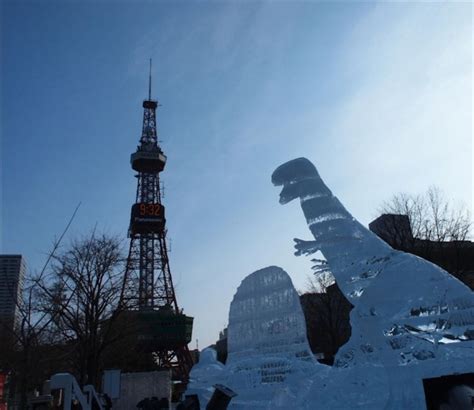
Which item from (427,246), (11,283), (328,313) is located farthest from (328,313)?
(11,283)

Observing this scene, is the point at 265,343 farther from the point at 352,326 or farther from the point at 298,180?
the point at 298,180

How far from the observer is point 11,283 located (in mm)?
16375

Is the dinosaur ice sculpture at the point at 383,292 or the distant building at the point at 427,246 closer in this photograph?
the dinosaur ice sculpture at the point at 383,292

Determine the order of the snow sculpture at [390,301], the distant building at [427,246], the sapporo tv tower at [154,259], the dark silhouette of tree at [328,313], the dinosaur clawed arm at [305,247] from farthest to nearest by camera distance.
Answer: the sapporo tv tower at [154,259], the dark silhouette of tree at [328,313], the distant building at [427,246], the dinosaur clawed arm at [305,247], the snow sculpture at [390,301]

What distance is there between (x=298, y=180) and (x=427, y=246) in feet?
43.5

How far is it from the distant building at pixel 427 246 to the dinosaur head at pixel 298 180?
12.7 metres

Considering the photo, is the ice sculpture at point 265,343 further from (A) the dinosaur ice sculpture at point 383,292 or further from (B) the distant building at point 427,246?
(B) the distant building at point 427,246

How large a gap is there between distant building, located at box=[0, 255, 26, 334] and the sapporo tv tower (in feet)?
53.3

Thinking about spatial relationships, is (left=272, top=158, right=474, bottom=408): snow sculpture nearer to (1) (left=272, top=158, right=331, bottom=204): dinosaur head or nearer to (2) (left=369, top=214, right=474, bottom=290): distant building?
(1) (left=272, top=158, right=331, bottom=204): dinosaur head

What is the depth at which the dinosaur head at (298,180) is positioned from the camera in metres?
8.64

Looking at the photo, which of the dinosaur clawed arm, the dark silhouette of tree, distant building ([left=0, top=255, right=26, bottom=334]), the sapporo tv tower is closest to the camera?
the dinosaur clawed arm

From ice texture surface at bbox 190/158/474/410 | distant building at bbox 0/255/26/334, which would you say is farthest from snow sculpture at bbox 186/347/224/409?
distant building at bbox 0/255/26/334

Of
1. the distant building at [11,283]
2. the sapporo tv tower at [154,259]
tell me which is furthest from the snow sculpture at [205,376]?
the sapporo tv tower at [154,259]

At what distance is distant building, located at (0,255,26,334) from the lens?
16.1 metres
